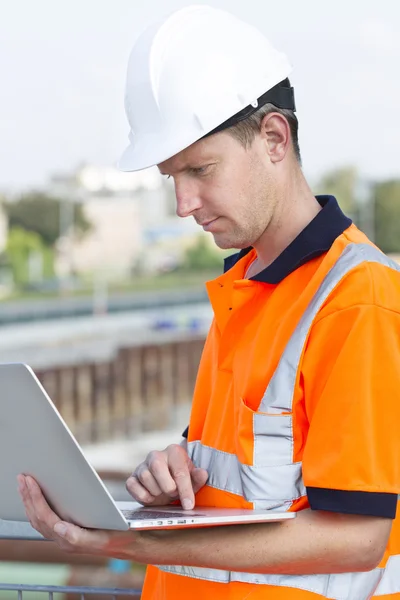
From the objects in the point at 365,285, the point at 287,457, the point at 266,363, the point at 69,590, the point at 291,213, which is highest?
the point at 291,213

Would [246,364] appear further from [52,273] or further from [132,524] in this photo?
[52,273]

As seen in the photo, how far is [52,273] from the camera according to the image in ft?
136

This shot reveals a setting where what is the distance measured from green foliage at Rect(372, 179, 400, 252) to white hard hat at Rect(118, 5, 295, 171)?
52792mm

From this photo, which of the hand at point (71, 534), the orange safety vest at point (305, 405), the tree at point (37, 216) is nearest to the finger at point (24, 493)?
the hand at point (71, 534)

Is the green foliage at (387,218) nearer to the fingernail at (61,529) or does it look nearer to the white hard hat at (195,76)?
the white hard hat at (195,76)

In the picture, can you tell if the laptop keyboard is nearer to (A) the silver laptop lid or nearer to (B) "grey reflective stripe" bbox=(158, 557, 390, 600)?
(A) the silver laptop lid

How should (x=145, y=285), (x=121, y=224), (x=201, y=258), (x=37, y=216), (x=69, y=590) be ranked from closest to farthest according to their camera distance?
1. (x=69, y=590)
2. (x=145, y=285)
3. (x=201, y=258)
4. (x=37, y=216)
5. (x=121, y=224)

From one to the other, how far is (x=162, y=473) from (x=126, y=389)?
78.5ft

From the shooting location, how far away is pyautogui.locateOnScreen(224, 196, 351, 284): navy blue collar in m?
1.67

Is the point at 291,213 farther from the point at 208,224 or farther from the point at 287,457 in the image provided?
the point at 287,457

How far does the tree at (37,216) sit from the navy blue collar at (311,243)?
4846 cm

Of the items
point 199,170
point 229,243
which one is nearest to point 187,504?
point 229,243

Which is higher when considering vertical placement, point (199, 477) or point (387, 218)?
point (199, 477)

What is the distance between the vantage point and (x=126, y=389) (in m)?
25.5
